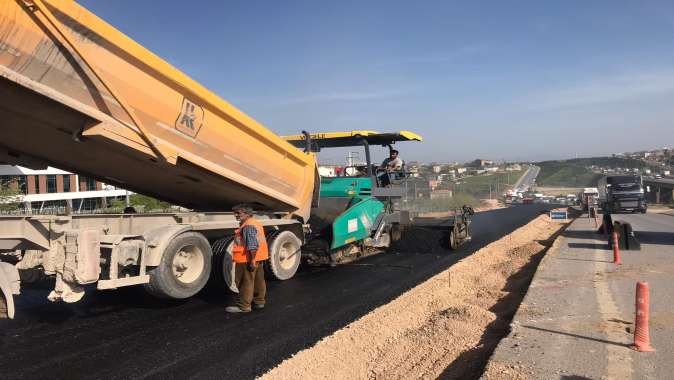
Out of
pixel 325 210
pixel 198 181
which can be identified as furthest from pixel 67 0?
pixel 325 210

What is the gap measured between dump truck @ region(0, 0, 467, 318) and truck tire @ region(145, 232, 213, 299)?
13mm

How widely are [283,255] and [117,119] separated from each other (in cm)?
355

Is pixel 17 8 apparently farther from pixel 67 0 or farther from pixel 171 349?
pixel 171 349

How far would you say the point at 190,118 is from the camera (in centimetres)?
558

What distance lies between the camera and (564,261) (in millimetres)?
8883

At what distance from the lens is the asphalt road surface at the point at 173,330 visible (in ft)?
13.5

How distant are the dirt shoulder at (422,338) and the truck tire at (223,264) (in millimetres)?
2021

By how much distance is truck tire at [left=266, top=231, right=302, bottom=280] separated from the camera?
731 cm

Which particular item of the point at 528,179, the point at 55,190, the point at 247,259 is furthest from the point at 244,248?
the point at 528,179

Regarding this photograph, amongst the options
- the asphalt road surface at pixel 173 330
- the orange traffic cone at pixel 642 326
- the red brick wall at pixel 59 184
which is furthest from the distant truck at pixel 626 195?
the red brick wall at pixel 59 184

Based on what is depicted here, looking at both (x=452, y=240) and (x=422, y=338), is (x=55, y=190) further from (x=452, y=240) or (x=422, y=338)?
(x=422, y=338)

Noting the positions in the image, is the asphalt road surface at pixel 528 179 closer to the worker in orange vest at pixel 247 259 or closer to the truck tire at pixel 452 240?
the truck tire at pixel 452 240

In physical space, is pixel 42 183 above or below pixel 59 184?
above

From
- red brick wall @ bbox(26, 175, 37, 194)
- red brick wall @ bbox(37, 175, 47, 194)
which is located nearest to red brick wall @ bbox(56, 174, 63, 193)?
red brick wall @ bbox(37, 175, 47, 194)
